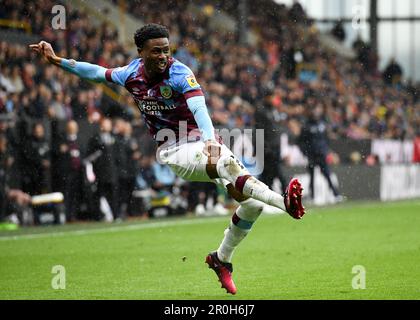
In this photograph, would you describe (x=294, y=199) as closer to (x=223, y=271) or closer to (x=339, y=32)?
(x=223, y=271)

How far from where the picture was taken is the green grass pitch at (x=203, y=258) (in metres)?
7.98

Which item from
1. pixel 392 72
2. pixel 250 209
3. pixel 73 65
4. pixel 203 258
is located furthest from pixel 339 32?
pixel 250 209

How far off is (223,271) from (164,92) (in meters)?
1.62

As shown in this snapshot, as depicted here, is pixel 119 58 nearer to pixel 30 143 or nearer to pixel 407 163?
pixel 30 143

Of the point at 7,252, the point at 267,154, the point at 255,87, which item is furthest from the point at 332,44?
the point at 7,252

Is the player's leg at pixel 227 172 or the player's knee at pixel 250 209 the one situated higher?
the player's leg at pixel 227 172

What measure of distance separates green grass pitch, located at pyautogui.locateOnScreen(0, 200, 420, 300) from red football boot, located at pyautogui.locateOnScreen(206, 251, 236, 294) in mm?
103

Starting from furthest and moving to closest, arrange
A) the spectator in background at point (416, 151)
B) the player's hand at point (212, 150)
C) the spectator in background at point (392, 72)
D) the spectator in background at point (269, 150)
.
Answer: the spectator in background at point (392, 72) < the spectator in background at point (416, 151) < the spectator in background at point (269, 150) < the player's hand at point (212, 150)

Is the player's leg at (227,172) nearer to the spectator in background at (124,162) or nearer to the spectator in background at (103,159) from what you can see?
the spectator in background at (103,159)

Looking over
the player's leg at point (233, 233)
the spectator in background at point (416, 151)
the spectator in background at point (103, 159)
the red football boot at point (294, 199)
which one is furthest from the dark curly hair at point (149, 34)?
the spectator in background at point (416, 151)

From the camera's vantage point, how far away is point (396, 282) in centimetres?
834

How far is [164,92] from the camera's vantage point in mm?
7996

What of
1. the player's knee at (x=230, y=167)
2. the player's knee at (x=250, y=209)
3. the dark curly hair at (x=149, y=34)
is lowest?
the player's knee at (x=250, y=209)

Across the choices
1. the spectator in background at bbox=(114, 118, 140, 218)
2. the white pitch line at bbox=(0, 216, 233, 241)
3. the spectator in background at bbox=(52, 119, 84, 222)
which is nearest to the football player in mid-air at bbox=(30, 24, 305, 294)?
the white pitch line at bbox=(0, 216, 233, 241)
